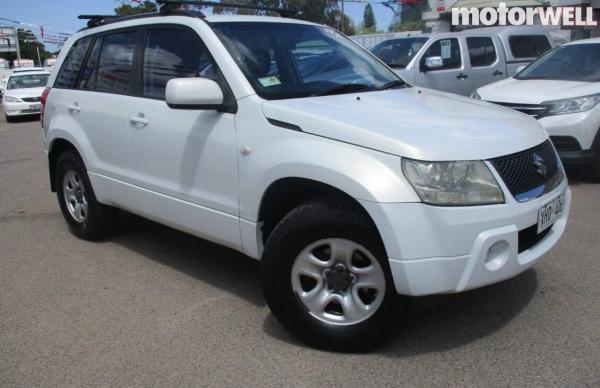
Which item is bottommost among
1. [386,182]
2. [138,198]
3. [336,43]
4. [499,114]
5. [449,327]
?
[449,327]

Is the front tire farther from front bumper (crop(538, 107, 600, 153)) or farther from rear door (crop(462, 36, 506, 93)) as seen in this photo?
rear door (crop(462, 36, 506, 93))

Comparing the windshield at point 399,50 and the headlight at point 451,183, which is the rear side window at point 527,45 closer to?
the windshield at point 399,50

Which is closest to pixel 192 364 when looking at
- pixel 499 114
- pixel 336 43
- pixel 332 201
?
pixel 332 201

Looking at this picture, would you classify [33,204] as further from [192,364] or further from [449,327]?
[449,327]

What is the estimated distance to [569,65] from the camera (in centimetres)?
755

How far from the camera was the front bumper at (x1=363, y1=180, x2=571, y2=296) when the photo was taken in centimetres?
271

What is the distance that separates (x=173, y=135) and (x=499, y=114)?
6.76ft

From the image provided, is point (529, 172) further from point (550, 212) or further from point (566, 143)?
point (566, 143)

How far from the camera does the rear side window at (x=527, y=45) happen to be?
36.7 ft

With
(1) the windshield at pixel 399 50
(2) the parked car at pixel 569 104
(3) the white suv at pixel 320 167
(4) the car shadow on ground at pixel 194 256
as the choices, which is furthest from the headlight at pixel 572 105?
(4) the car shadow on ground at pixel 194 256

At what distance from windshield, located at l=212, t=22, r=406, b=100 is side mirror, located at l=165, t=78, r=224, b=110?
24 cm

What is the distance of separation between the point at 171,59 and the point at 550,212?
2.65 meters

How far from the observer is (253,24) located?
13.2 ft

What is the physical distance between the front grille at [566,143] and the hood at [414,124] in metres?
3.23
